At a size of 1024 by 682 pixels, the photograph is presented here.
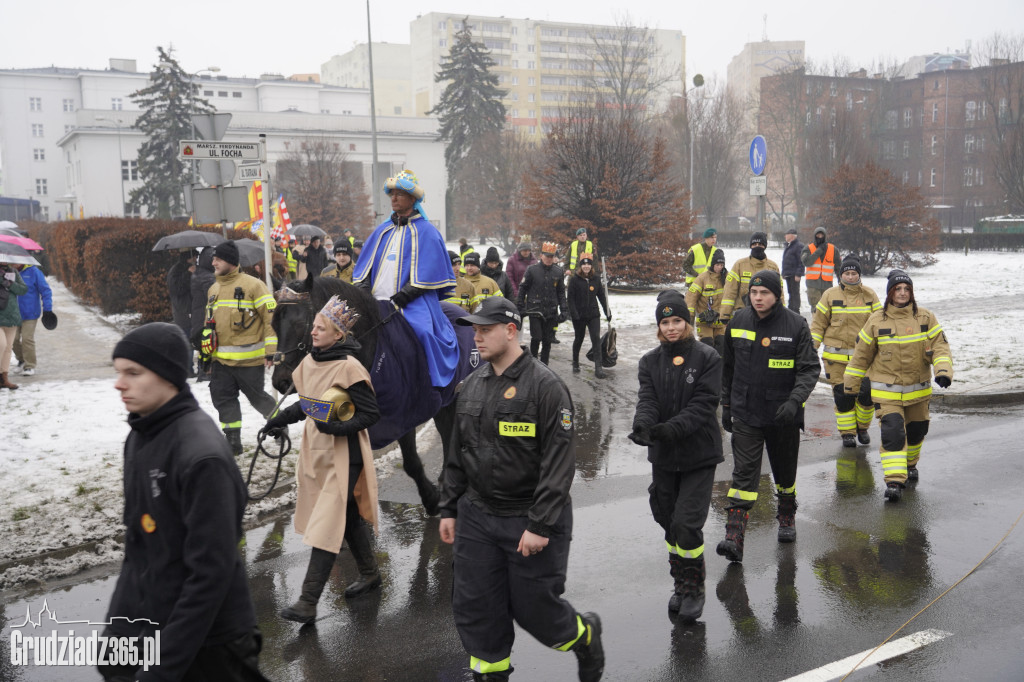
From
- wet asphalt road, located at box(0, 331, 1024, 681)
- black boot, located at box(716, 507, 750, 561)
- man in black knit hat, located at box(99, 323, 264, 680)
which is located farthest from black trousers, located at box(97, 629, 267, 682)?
black boot, located at box(716, 507, 750, 561)

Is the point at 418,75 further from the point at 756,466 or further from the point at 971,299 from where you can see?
the point at 756,466

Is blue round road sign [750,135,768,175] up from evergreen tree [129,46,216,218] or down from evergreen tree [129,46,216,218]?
down

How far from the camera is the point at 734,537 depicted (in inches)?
246

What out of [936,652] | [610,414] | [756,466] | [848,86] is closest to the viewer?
[936,652]

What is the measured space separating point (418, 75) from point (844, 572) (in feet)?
421

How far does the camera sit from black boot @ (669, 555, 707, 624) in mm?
5309

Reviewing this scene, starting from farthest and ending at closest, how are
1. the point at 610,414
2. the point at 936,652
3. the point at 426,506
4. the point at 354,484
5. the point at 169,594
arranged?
the point at 610,414, the point at 426,506, the point at 354,484, the point at 936,652, the point at 169,594

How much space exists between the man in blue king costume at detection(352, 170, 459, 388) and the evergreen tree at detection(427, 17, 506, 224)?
199ft

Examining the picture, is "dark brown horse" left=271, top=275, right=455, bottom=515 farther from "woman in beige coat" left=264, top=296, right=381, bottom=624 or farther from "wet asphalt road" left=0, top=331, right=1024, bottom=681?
"wet asphalt road" left=0, top=331, right=1024, bottom=681

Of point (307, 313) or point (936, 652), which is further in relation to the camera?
point (307, 313)

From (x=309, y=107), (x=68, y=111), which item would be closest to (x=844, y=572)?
(x=309, y=107)

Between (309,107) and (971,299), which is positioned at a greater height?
(309,107)

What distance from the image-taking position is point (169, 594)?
3.03m

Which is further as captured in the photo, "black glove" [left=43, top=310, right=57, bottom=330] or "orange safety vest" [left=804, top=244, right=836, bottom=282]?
"orange safety vest" [left=804, top=244, right=836, bottom=282]
